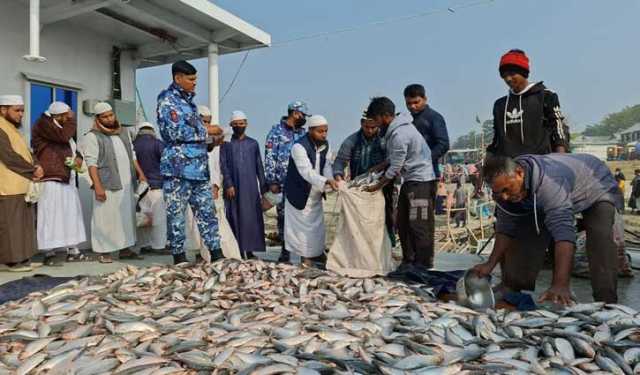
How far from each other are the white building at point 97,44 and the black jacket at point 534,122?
4.94 metres

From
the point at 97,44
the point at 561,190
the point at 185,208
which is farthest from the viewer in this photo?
the point at 97,44

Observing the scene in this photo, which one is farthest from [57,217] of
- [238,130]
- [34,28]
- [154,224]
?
[238,130]

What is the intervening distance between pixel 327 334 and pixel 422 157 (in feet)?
8.91

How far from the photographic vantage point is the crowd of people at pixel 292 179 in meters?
3.68

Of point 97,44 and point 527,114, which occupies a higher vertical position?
point 97,44

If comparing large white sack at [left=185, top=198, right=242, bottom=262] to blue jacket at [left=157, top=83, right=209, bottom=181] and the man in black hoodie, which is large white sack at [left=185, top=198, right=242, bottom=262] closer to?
blue jacket at [left=157, top=83, right=209, bottom=181]

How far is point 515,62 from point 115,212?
4.81 metres

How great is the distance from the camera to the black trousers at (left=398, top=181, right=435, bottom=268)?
16.5 ft

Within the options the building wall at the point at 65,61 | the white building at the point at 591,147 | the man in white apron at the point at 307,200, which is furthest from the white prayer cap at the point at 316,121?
the white building at the point at 591,147

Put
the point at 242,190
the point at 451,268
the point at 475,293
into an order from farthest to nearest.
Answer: the point at 242,190 < the point at 451,268 < the point at 475,293

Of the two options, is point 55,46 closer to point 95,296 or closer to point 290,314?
point 95,296

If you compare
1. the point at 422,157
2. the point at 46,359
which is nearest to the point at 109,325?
the point at 46,359

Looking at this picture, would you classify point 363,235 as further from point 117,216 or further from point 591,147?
point 591,147

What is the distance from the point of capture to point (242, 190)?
20.4ft
